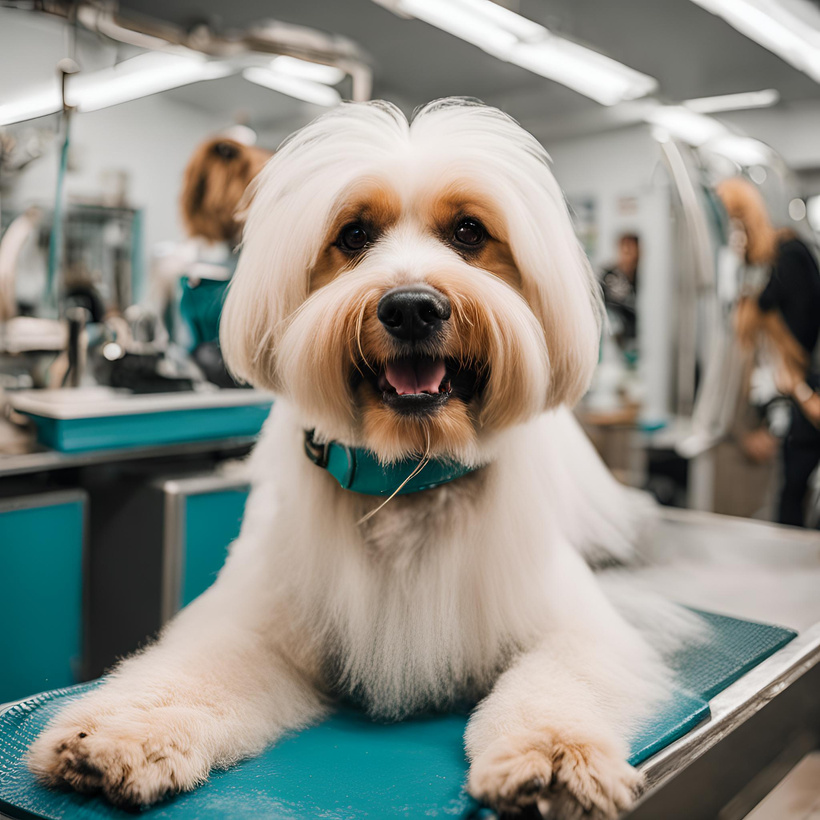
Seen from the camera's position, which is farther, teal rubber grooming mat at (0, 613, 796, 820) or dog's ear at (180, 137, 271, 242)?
dog's ear at (180, 137, 271, 242)

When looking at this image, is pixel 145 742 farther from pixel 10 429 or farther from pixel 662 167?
pixel 662 167

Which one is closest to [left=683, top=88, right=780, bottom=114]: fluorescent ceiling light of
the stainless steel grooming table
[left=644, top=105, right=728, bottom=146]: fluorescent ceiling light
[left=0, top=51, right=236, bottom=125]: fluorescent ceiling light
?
[left=644, top=105, right=728, bottom=146]: fluorescent ceiling light

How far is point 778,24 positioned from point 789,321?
→ 1.52 m

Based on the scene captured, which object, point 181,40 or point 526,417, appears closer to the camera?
point 526,417

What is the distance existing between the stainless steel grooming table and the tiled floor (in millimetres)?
498

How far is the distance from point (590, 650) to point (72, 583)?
1.77m

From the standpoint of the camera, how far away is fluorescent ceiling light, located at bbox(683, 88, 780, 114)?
16.1 feet

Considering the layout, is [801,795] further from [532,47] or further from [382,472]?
[532,47]

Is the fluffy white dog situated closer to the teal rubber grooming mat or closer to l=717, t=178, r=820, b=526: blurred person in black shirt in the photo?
the teal rubber grooming mat

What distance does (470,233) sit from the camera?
44.5 inches

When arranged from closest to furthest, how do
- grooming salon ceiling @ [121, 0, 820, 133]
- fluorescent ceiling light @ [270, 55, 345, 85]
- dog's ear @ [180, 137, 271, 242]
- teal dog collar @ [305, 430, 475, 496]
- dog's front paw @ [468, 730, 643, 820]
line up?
1. dog's front paw @ [468, 730, 643, 820]
2. teal dog collar @ [305, 430, 475, 496]
3. dog's ear @ [180, 137, 271, 242]
4. grooming salon ceiling @ [121, 0, 820, 133]
5. fluorescent ceiling light @ [270, 55, 345, 85]

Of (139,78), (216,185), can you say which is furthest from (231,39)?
(216,185)

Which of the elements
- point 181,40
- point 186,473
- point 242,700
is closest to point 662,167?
point 181,40

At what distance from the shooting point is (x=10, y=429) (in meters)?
2.43
